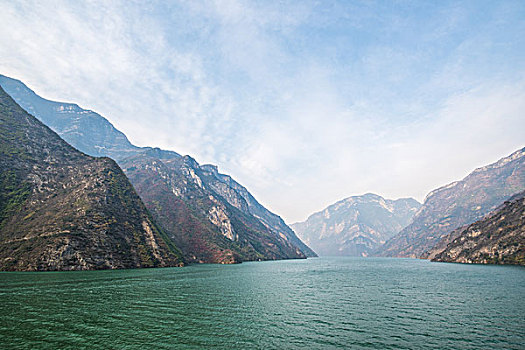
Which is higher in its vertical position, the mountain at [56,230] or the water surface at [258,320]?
the mountain at [56,230]

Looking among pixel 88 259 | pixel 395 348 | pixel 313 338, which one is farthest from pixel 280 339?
pixel 88 259

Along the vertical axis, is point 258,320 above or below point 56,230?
below

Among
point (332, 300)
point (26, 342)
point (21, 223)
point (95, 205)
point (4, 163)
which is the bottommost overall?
point (332, 300)

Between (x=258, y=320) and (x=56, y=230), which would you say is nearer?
(x=258, y=320)

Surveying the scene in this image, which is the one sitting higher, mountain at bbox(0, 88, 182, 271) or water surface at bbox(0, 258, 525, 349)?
mountain at bbox(0, 88, 182, 271)

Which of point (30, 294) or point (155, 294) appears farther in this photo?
point (155, 294)

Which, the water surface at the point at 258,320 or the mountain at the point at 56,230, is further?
the mountain at the point at 56,230

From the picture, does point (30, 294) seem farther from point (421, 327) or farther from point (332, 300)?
point (421, 327)

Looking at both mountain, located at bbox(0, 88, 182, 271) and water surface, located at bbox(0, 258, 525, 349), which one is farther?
mountain, located at bbox(0, 88, 182, 271)

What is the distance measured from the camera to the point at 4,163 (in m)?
194

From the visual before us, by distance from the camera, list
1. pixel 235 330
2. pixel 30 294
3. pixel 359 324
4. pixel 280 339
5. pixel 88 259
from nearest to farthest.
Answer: pixel 280 339 < pixel 235 330 < pixel 359 324 < pixel 30 294 < pixel 88 259

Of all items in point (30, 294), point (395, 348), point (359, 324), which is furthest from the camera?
point (30, 294)

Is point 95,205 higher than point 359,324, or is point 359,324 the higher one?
point 95,205

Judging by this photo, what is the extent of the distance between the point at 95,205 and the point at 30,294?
13454cm
